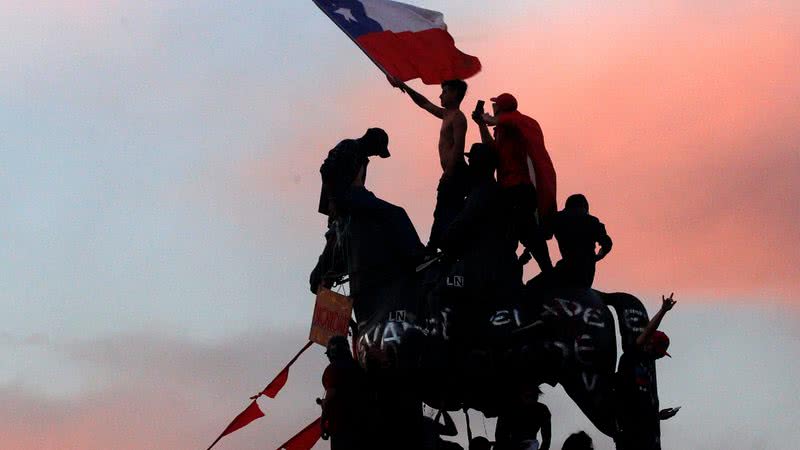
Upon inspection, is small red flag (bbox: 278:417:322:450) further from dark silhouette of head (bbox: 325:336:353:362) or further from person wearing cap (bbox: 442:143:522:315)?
person wearing cap (bbox: 442:143:522:315)

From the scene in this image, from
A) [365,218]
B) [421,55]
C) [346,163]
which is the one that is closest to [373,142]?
[346,163]

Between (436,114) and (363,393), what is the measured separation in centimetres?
367

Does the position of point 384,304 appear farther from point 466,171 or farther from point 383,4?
point 383,4

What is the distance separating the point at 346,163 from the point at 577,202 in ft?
8.94

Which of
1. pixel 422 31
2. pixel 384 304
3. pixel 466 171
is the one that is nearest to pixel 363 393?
pixel 384 304

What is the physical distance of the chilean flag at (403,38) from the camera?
28688mm

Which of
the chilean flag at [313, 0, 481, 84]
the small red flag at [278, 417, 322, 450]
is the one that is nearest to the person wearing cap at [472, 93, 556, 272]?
the chilean flag at [313, 0, 481, 84]

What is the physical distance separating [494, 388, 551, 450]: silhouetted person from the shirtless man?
2.04 m

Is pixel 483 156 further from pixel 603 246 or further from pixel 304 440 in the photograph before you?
pixel 304 440

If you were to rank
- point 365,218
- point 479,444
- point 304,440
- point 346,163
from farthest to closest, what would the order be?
point 304,440 → point 346,163 → point 365,218 → point 479,444

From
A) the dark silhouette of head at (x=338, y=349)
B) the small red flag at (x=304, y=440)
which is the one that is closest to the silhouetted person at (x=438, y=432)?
the dark silhouette of head at (x=338, y=349)

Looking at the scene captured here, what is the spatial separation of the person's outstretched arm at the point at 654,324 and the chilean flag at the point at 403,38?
13.4 feet

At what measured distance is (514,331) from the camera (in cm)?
2631

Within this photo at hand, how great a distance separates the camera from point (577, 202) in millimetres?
27141
